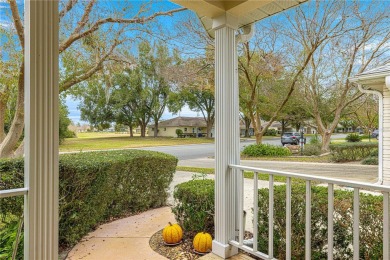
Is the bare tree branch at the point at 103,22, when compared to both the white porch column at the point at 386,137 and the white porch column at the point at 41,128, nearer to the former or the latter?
the white porch column at the point at 41,128

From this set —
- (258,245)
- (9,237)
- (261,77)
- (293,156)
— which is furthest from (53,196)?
(261,77)

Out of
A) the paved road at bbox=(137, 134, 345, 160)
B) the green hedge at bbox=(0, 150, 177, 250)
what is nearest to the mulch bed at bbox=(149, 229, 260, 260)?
the green hedge at bbox=(0, 150, 177, 250)

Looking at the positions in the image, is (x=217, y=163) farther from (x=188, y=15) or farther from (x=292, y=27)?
(x=188, y=15)

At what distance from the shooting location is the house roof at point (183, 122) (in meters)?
3.03

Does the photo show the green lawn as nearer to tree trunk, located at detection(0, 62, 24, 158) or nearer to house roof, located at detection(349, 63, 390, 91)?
tree trunk, located at detection(0, 62, 24, 158)

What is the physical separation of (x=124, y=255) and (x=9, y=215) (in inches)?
40.3

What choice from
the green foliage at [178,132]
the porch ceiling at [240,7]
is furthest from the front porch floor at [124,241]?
the porch ceiling at [240,7]

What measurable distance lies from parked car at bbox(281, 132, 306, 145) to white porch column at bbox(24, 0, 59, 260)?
1.93m

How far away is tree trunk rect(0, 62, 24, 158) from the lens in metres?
1.95

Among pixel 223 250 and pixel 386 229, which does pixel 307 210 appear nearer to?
pixel 386 229

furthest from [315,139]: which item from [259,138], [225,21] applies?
[225,21]

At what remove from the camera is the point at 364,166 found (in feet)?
5.51

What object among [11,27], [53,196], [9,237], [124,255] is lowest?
[124,255]

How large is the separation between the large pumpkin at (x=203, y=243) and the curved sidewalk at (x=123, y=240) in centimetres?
35
